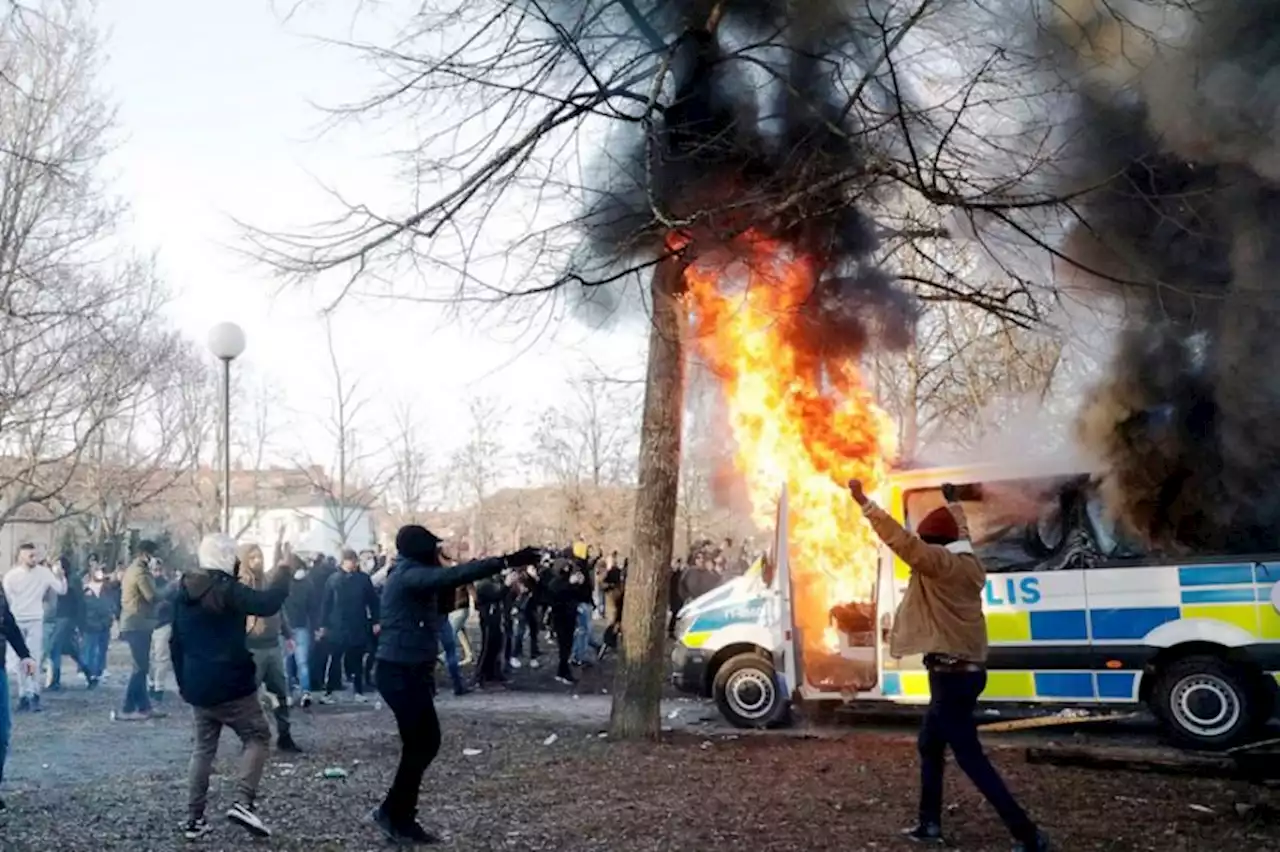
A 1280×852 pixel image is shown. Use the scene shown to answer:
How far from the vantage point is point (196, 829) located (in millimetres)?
6207

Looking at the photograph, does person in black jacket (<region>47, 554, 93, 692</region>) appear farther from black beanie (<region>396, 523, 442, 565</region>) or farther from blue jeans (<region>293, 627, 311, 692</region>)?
black beanie (<region>396, 523, 442, 565</region>)

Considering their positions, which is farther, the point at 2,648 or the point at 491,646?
the point at 491,646

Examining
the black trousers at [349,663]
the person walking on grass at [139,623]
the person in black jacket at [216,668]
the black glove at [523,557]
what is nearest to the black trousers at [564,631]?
the black trousers at [349,663]

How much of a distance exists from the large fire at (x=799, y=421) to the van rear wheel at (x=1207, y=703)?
8.64ft

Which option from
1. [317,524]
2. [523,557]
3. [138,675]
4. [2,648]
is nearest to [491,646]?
[138,675]

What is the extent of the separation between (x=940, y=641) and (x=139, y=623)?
9.55 meters

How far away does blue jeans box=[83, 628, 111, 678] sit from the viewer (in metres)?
15.3

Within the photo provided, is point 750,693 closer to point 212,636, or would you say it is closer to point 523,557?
point 523,557

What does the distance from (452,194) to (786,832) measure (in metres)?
5.47

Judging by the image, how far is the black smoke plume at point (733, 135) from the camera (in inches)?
328

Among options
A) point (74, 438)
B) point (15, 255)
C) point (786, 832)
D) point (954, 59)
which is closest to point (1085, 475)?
point (954, 59)

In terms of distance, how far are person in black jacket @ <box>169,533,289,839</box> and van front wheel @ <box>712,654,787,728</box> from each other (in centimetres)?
511

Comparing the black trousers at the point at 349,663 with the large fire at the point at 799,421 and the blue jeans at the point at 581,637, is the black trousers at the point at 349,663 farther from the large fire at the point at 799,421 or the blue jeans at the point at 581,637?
the large fire at the point at 799,421

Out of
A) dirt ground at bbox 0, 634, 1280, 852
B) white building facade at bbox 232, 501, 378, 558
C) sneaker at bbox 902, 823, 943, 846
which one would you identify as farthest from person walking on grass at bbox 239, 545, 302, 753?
white building facade at bbox 232, 501, 378, 558
